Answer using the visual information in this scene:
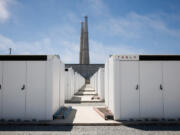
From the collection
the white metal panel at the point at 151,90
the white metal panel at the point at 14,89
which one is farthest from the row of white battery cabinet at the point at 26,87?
the white metal panel at the point at 151,90

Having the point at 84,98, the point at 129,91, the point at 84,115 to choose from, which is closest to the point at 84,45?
the point at 84,98

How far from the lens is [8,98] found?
284 inches

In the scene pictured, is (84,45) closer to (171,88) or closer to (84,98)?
(84,98)

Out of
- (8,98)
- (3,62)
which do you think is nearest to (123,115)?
(8,98)

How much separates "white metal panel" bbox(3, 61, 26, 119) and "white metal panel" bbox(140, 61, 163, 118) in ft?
17.5

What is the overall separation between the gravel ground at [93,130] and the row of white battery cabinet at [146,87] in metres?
0.95

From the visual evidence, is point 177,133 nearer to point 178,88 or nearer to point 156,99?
point 156,99

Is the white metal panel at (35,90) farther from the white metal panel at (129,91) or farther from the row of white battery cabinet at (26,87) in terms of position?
the white metal panel at (129,91)

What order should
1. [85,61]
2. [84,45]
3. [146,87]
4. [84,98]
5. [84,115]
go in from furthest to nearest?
[84,45] → [85,61] → [84,98] → [84,115] → [146,87]

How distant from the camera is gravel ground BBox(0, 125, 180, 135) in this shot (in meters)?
5.57

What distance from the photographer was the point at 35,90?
→ 7180 mm

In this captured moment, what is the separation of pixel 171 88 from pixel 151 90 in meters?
0.97

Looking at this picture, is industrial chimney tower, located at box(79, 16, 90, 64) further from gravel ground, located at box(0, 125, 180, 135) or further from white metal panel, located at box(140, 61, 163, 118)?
gravel ground, located at box(0, 125, 180, 135)

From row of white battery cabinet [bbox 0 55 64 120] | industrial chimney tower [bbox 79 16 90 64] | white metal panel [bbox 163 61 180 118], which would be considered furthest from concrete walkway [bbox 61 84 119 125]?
industrial chimney tower [bbox 79 16 90 64]
